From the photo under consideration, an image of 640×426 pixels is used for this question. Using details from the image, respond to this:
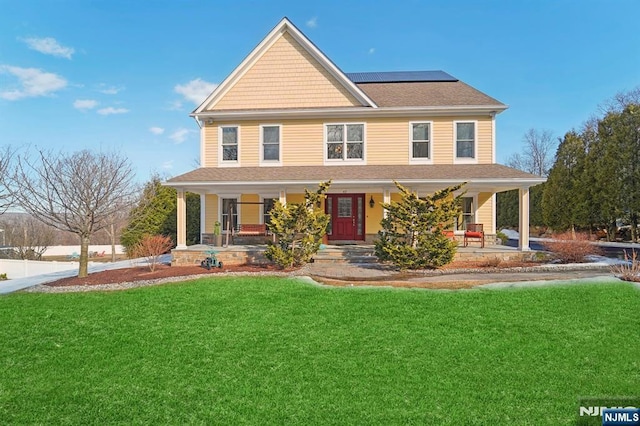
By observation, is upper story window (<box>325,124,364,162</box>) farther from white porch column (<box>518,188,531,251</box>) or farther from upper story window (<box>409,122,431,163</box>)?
white porch column (<box>518,188,531,251</box>)

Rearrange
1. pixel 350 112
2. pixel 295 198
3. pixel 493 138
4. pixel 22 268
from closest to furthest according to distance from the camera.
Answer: pixel 493 138 → pixel 350 112 → pixel 295 198 → pixel 22 268

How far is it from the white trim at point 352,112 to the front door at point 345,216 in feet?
12.2

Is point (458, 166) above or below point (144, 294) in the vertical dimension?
above

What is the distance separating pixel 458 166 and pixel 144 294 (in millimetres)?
12484

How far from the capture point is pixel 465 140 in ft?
47.9

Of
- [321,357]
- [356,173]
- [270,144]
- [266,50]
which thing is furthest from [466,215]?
[321,357]

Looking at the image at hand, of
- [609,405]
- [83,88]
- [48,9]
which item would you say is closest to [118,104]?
[83,88]

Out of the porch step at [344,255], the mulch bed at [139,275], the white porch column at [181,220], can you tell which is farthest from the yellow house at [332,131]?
the mulch bed at [139,275]

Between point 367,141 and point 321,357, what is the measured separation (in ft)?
38.2

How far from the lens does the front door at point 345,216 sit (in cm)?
1570

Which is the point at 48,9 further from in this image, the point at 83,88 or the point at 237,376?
the point at 237,376

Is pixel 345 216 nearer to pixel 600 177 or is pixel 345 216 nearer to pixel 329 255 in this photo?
pixel 329 255

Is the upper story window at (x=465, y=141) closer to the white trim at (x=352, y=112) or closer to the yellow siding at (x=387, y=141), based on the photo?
the white trim at (x=352, y=112)

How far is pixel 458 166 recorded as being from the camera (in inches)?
559
